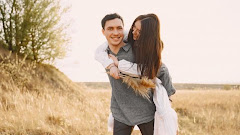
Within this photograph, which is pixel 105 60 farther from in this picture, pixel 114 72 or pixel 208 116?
pixel 208 116

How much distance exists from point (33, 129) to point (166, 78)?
3.31 m

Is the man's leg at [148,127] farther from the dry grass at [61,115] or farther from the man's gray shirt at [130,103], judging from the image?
the dry grass at [61,115]

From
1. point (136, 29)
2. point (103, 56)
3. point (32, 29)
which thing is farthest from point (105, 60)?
point (32, 29)

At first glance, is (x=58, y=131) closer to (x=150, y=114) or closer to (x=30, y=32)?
(x=150, y=114)

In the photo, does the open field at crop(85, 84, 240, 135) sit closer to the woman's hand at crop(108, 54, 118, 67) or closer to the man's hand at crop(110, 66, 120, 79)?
the woman's hand at crop(108, 54, 118, 67)

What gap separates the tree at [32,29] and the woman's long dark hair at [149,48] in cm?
961

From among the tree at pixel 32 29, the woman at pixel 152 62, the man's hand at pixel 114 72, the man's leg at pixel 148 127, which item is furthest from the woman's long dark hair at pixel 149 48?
the tree at pixel 32 29

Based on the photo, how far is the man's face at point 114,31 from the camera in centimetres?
248

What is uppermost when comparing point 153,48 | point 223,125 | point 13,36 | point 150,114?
point 13,36

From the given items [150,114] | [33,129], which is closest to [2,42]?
[33,129]

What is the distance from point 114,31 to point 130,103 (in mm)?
759

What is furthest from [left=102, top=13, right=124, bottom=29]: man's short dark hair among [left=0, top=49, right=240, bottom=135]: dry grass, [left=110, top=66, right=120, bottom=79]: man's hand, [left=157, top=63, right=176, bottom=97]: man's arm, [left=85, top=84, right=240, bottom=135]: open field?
[left=85, top=84, right=240, bottom=135]: open field

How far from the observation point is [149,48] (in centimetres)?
225

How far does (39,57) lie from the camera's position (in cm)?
1150
